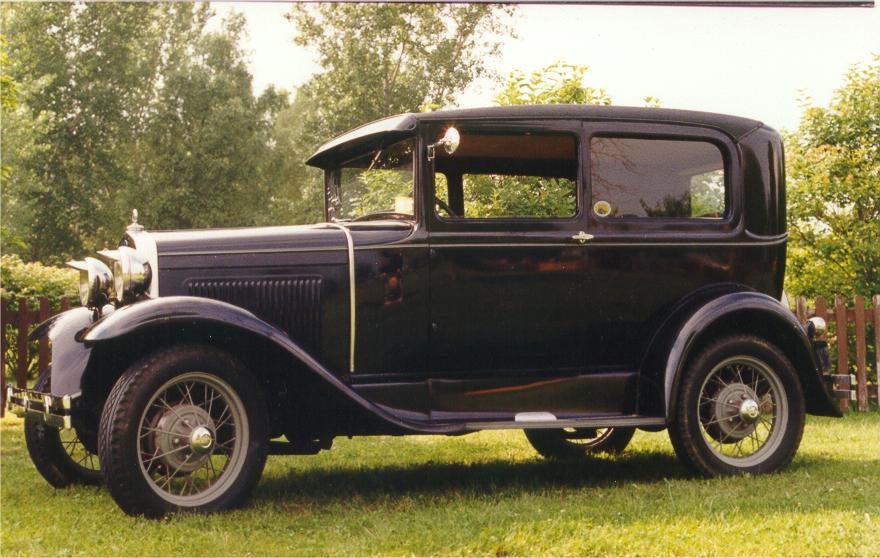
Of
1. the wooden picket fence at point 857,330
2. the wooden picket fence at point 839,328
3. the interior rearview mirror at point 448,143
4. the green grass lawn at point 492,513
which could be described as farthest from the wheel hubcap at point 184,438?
the wooden picket fence at point 857,330

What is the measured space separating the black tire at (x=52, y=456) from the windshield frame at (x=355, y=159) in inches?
78.2

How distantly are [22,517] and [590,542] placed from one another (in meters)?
2.85

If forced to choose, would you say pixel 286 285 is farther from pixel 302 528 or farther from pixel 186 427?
pixel 302 528

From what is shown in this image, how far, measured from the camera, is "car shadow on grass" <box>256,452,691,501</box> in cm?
516

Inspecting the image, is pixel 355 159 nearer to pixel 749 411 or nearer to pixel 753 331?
pixel 753 331

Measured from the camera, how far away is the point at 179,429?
436 cm

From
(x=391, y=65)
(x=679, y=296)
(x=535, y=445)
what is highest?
(x=391, y=65)

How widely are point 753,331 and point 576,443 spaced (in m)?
1.65

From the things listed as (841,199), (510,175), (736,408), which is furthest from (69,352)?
(841,199)

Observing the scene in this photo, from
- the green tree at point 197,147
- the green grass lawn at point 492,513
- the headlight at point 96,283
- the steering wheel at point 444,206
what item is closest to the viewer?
the green grass lawn at point 492,513

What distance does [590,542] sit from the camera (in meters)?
3.84

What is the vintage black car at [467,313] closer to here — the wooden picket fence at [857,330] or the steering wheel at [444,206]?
the steering wheel at [444,206]

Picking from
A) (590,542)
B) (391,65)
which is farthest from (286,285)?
(391,65)

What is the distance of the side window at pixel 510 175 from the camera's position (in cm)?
514
